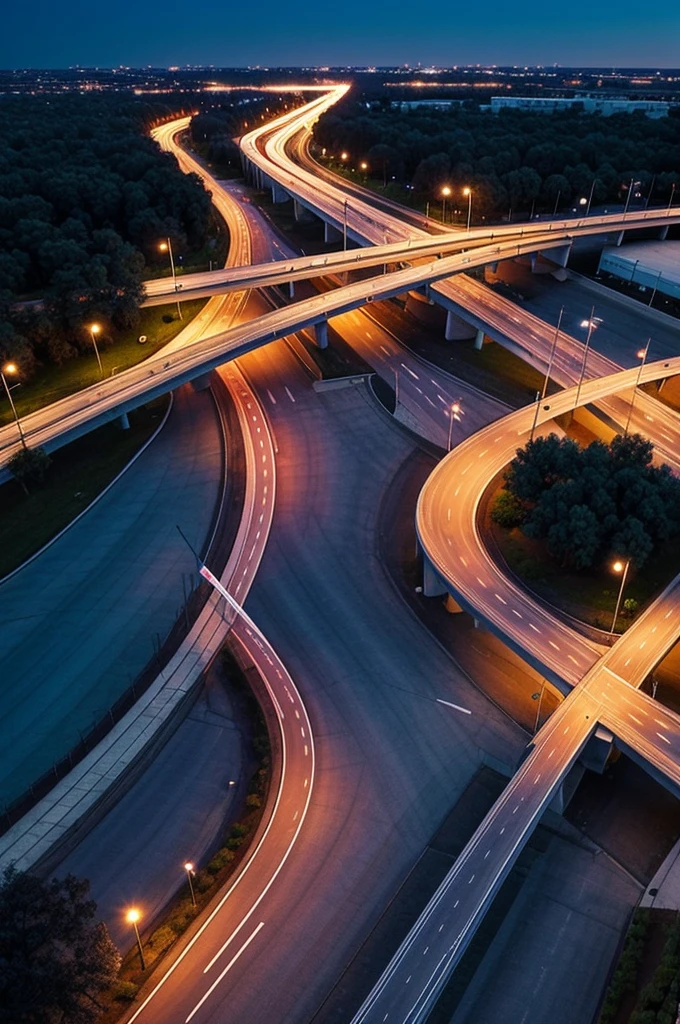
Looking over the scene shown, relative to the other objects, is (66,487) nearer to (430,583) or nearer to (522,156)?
(430,583)

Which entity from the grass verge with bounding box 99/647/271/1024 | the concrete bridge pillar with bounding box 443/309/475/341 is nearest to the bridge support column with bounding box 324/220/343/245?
the concrete bridge pillar with bounding box 443/309/475/341

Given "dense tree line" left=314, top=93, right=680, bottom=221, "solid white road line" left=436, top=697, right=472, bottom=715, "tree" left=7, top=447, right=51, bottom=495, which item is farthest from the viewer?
"dense tree line" left=314, top=93, right=680, bottom=221

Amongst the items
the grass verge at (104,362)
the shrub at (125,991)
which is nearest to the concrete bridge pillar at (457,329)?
the grass verge at (104,362)

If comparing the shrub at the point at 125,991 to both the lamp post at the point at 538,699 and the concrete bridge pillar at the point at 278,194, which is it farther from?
the concrete bridge pillar at the point at 278,194

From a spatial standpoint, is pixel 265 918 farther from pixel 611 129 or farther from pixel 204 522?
pixel 611 129

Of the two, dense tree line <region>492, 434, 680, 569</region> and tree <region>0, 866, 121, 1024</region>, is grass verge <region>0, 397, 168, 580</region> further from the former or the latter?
dense tree line <region>492, 434, 680, 569</region>

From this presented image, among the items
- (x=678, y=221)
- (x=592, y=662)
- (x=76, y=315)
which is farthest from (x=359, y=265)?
(x=592, y=662)

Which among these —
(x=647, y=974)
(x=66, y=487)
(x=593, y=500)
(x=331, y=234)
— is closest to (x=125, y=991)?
(x=647, y=974)
